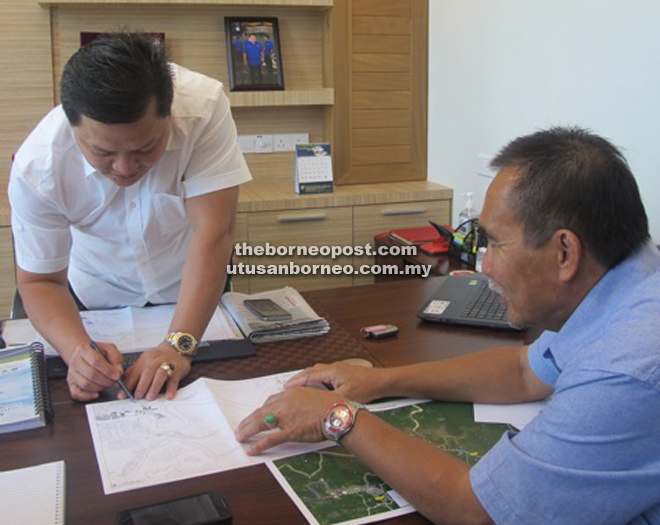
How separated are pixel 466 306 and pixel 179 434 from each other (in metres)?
0.82

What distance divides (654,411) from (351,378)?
0.57 m

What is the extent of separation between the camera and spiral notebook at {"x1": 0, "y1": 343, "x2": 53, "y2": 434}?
124 centimetres

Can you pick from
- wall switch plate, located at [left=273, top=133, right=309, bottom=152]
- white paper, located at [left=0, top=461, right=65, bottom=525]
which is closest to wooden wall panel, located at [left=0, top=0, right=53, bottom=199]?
wall switch plate, located at [left=273, top=133, right=309, bottom=152]

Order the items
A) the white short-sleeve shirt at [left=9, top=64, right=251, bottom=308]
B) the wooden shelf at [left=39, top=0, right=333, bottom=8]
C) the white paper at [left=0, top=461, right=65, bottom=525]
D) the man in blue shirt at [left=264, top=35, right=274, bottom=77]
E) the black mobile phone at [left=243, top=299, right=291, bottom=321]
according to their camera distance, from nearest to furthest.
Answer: the white paper at [left=0, top=461, right=65, bottom=525] → the white short-sleeve shirt at [left=9, top=64, right=251, bottom=308] → the black mobile phone at [left=243, top=299, right=291, bottom=321] → the wooden shelf at [left=39, top=0, right=333, bottom=8] → the man in blue shirt at [left=264, top=35, right=274, bottom=77]

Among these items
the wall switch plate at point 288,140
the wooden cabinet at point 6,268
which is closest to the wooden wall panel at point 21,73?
the wooden cabinet at point 6,268

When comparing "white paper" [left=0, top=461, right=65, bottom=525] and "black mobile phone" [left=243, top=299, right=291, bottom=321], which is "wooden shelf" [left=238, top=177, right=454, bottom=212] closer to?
"black mobile phone" [left=243, top=299, right=291, bottom=321]

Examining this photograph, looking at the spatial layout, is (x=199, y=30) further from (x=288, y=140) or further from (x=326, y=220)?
(x=326, y=220)

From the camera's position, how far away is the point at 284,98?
11.3 feet

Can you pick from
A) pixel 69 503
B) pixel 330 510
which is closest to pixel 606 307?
pixel 330 510

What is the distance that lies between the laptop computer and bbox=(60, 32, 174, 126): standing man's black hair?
0.81 metres

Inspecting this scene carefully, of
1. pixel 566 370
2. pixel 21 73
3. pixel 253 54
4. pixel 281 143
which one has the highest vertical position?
pixel 253 54

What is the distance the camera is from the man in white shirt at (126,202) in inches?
50.9

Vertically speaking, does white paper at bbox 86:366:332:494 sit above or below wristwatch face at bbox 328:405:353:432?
below

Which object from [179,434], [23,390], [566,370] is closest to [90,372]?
[23,390]
